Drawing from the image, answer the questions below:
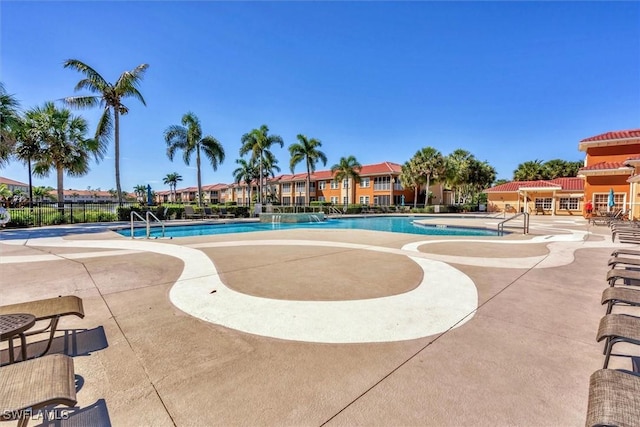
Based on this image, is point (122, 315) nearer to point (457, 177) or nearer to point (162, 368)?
point (162, 368)

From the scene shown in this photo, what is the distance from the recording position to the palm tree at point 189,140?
2695 cm

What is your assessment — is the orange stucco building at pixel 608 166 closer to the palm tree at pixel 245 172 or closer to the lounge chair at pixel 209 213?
the lounge chair at pixel 209 213

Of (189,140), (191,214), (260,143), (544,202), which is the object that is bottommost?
(191,214)

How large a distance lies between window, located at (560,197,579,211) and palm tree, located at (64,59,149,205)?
142 ft

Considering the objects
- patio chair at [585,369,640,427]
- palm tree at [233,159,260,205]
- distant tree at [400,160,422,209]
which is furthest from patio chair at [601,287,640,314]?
palm tree at [233,159,260,205]

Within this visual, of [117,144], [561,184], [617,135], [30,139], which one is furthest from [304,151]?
[561,184]

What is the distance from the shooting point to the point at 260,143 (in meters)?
31.2

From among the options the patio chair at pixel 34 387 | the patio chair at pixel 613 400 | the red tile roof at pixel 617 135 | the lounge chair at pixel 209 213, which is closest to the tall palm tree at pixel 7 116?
the lounge chair at pixel 209 213

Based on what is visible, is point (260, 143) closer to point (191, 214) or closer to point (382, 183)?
point (191, 214)

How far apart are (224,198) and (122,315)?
7614cm

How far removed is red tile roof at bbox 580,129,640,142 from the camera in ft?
72.4

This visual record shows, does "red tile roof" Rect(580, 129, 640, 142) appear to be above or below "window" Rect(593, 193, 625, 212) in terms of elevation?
above

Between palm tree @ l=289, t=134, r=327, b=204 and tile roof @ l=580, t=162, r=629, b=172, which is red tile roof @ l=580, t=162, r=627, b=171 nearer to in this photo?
tile roof @ l=580, t=162, r=629, b=172

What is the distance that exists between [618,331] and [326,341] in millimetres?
2520
